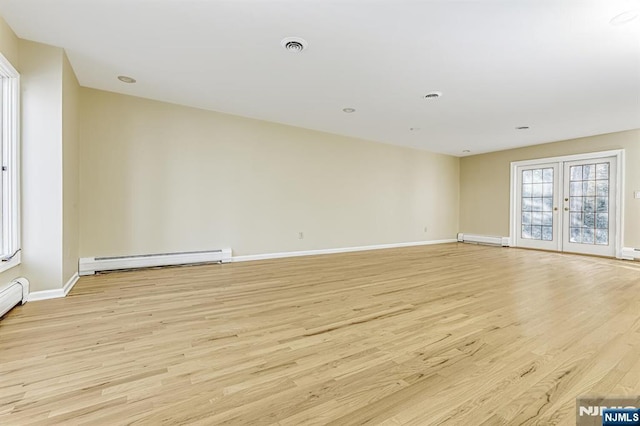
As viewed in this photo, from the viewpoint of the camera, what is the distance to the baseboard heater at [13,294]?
227cm

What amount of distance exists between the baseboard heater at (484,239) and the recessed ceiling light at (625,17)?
5688mm

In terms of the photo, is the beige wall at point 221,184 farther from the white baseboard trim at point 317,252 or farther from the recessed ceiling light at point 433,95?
the recessed ceiling light at point 433,95

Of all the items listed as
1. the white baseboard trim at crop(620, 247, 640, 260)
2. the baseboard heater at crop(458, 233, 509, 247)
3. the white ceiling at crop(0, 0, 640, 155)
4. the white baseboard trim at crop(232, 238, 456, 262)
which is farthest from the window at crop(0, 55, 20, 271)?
the white baseboard trim at crop(620, 247, 640, 260)

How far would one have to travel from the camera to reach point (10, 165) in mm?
2602

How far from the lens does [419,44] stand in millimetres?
2672

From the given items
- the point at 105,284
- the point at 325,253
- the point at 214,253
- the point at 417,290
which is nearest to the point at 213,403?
the point at 417,290

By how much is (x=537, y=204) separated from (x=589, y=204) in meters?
0.94

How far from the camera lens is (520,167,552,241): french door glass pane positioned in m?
6.48

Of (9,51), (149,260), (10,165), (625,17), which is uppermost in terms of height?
(625,17)

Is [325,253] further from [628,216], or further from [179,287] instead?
[628,216]

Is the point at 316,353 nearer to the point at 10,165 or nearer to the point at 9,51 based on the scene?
the point at 10,165

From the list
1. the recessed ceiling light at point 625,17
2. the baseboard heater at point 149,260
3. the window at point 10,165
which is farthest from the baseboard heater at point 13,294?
the recessed ceiling light at point 625,17

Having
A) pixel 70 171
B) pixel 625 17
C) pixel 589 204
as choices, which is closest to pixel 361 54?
pixel 625 17

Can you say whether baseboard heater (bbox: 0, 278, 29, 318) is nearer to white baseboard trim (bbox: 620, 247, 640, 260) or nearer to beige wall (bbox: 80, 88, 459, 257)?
beige wall (bbox: 80, 88, 459, 257)
